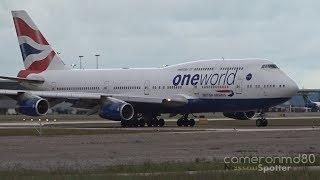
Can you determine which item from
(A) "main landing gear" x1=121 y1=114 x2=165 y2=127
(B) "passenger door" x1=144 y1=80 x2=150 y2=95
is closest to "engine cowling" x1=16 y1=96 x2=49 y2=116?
(A) "main landing gear" x1=121 y1=114 x2=165 y2=127

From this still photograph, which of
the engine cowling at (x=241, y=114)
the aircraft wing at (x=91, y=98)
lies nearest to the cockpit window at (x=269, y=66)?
Result: the aircraft wing at (x=91, y=98)

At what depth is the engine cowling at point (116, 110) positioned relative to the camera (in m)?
55.8

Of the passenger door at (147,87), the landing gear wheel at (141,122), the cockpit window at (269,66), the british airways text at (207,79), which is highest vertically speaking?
the cockpit window at (269,66)

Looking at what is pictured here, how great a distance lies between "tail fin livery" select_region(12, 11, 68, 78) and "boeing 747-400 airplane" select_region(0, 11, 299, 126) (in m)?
2.52

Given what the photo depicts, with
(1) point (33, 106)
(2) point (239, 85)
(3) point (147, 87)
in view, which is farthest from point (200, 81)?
(1) point (33, 106)

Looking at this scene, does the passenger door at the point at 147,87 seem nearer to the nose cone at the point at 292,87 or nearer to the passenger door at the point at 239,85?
the passenger door at the point at 239,85

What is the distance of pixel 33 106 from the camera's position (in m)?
55.6

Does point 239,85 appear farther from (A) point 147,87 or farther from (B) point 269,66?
(A) point 147,87

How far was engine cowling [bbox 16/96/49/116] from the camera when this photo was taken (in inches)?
2191

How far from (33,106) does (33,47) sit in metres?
A: 12.0

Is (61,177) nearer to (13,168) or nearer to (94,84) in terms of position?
(13,168)

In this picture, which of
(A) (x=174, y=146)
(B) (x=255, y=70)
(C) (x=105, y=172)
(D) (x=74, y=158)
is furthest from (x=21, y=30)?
(C) (x=105, y=172)

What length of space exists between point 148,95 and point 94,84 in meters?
5.39

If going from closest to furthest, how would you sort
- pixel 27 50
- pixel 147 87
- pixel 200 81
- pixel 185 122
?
1. pixel 200 81
2. pixel 185 122
3. pixel 147 87
4. pixel 27 50
